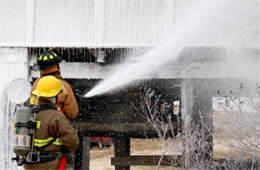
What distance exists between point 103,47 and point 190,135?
2181 millimetres

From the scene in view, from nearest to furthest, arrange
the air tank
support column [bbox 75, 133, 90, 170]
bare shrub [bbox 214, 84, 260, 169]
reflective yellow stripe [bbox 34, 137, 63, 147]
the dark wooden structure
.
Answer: the air tank < reflective yellow stripe [bbox 34, 137, 63, 147] < bare shrub [bbox 214, 84, 260, 169] < the dark wooden structure < support column [bbox 75, 133, 90, 170]

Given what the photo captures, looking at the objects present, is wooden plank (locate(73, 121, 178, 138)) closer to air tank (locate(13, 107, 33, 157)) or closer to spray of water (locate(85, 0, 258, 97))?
spray of water (locate(85, 0, 258, 97))

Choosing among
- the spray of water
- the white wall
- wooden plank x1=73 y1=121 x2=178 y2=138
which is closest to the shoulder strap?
the spray of water

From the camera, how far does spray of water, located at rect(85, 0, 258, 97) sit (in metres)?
7.99

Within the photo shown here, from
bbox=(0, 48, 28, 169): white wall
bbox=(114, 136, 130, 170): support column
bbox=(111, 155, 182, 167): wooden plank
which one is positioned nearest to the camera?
bbox=(0, 48, 28, 169): white wall

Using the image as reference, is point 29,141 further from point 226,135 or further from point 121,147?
point 121,147

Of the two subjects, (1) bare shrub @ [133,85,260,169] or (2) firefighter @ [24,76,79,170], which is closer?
(2) firefighter @ [24,76,79,170]

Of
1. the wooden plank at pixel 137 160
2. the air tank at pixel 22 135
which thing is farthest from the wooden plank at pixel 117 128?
the air tank at pixel 22 135

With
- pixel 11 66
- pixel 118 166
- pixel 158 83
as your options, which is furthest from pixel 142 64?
pixel 118 166

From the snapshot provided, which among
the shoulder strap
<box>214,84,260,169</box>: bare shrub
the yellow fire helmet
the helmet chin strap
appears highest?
the yellow fire helmet

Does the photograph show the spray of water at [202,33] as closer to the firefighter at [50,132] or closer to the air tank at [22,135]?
the firefighter at [50,132]

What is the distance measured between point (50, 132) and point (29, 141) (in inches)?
8.3

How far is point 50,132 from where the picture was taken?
427 centimetres

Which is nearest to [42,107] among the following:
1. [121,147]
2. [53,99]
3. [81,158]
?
[53,99]
